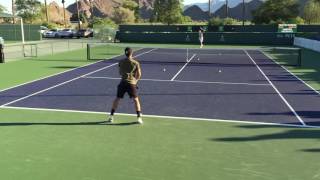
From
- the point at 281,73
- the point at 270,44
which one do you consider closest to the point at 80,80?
the point at 281,73

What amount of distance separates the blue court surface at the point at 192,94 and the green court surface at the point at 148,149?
107cm

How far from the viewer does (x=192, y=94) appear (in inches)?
631

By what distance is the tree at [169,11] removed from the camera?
72875 millimetres

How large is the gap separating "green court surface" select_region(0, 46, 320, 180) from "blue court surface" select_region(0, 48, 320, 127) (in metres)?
1.07

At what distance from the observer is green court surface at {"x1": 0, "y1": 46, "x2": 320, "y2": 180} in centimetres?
766

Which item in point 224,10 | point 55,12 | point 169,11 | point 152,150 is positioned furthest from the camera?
point 55,12

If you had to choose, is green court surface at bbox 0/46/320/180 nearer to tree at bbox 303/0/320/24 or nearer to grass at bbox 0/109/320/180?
grass at bbox 0/109/320/180

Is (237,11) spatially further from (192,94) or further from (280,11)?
(192,94)

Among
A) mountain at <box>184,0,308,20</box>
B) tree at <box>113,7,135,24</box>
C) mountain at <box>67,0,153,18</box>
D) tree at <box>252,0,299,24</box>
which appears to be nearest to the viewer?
tree at <box>252,0,299,24</box>

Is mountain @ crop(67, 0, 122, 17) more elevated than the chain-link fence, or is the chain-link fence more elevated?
mountain @ crop(67, 0, 122, 17)

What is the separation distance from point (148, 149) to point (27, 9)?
87118mm

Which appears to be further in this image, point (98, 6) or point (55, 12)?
point (98, 6)

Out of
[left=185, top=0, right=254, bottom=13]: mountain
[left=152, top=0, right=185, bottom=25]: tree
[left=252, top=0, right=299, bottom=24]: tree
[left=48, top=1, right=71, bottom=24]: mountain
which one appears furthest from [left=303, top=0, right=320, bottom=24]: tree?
[left=48, top=1, right=71, bottom=24]: mountain

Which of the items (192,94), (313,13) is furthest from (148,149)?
(313,13)
